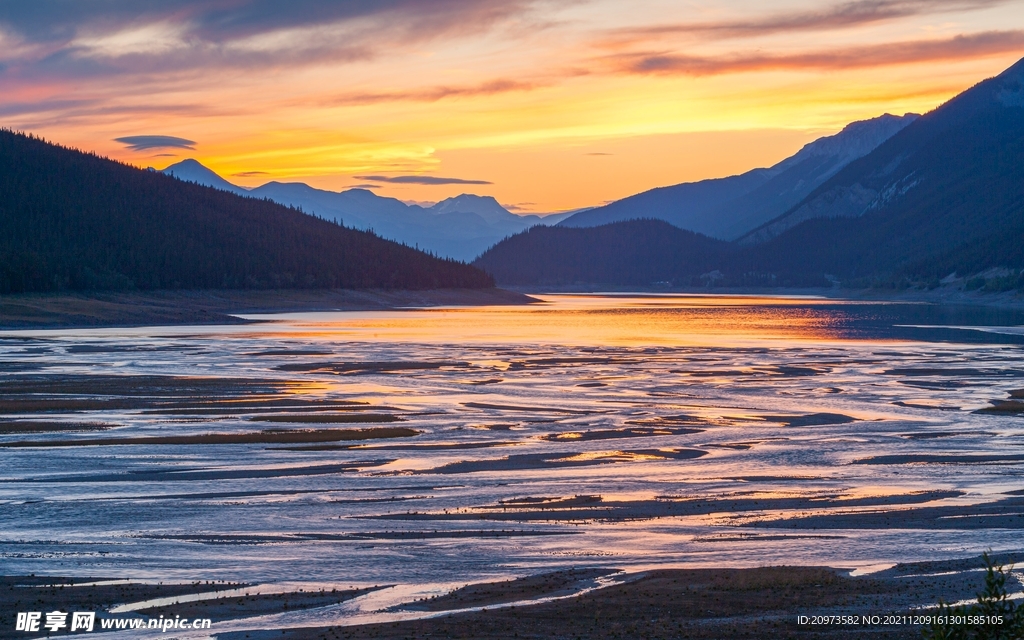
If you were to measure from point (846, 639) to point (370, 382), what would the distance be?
39135mm

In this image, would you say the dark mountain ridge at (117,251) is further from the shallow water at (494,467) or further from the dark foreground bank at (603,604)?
the dark foreground bank at (603,604)

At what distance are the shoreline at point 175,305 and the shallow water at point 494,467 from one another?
154ft

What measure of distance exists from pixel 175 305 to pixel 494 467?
109 metres

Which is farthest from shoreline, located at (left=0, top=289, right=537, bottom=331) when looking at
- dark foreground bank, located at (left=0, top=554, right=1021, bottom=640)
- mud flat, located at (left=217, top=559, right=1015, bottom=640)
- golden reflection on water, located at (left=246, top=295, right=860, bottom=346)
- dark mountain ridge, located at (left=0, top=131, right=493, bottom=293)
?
mud flat, located at (left=217, top=559, right=1015, bottom=640)

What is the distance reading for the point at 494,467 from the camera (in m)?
29.5

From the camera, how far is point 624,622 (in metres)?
16.1

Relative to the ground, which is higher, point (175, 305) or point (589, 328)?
point (175, 305)

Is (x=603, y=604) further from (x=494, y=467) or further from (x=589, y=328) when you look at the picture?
(x=589, y=328)

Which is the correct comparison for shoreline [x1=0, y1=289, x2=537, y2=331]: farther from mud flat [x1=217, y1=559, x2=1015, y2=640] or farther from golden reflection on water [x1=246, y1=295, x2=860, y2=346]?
mud flat [x1=217, y1=559, x2=1015, y2=640]

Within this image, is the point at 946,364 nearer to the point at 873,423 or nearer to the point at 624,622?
the point at 873,423

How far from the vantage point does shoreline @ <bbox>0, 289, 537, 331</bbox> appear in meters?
108

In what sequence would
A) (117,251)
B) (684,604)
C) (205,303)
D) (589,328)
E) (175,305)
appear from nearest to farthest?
(684,604) < (589,328) < (175,305) < (205,303) < (117,251)

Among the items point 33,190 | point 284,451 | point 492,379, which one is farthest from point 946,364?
point 33,190

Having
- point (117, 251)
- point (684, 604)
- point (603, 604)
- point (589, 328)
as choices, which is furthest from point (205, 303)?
point (684, 604)
